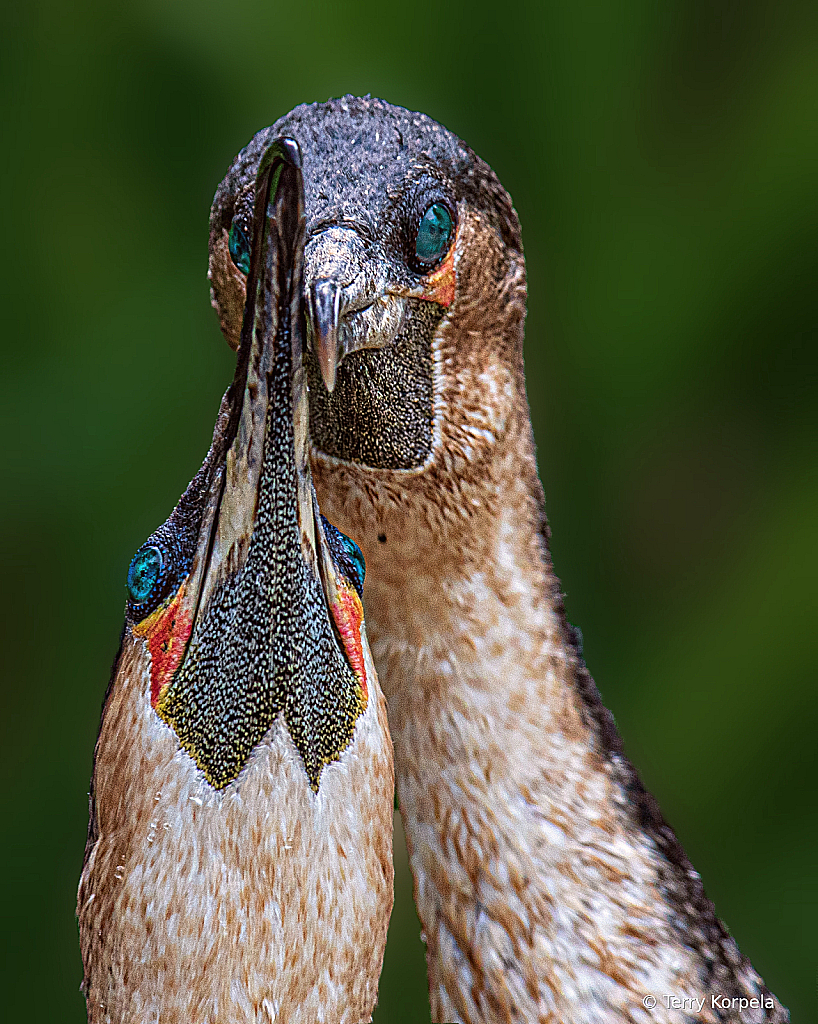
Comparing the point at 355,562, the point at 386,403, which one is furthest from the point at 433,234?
the point at 355,562

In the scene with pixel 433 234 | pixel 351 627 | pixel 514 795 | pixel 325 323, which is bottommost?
pixel 514 795

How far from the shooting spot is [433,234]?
0.79m

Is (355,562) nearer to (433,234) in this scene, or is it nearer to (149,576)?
(149,576)

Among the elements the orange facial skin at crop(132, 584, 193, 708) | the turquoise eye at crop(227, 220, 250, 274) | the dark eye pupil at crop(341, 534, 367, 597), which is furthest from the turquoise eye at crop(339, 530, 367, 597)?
the turquoise eye at crop(227, 220, 250, 274)

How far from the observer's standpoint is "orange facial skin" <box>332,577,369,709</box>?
24.2 inches

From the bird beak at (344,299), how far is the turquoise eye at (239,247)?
2.9 inches

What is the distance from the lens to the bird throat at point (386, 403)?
769 millimetres

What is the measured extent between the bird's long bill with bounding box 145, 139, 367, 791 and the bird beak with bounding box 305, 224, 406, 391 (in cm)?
5

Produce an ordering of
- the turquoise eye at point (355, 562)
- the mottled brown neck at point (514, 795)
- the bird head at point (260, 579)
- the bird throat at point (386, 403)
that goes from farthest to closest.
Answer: the mottled brown neck at point (514, 795)
the bird throat at point (386, 403)
the turquoise eye at point (355, 562)
the bird head at point (260, 579)

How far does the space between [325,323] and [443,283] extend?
219 mm

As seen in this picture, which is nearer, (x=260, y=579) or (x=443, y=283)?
(x=260, y=579)

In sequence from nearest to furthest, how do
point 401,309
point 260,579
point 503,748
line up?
point 260,579 → point 401,309 → point 503,748

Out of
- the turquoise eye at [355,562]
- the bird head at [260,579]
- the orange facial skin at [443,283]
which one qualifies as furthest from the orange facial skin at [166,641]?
the orange facial skin at [443,283]

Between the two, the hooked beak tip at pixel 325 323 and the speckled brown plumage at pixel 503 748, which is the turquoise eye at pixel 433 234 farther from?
the hooked beak tip at pixel 325 323
